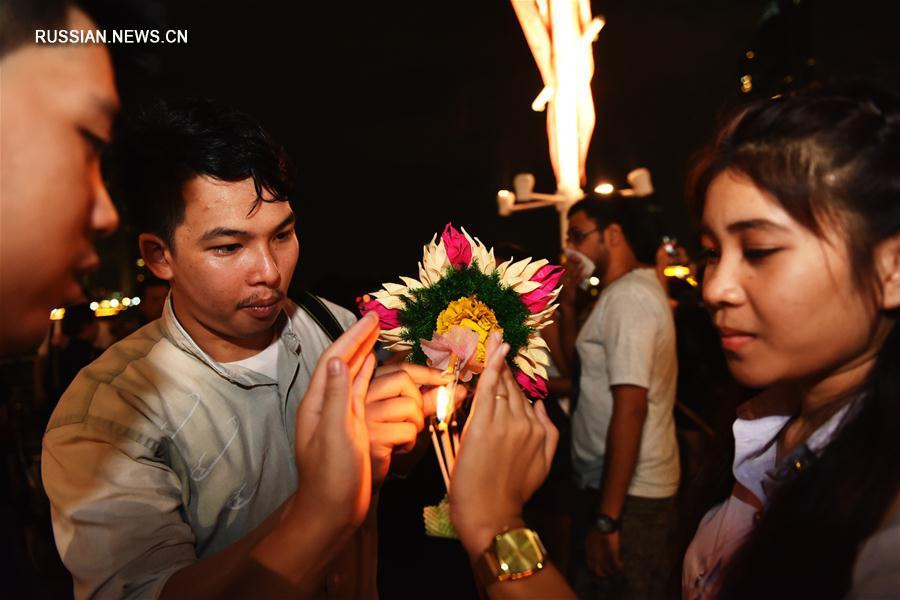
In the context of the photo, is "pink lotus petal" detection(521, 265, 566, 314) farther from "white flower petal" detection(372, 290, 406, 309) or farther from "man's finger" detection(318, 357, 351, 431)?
"man's finger" detection(318, 357, 351, 431)

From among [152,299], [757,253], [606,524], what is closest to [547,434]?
[757,253]

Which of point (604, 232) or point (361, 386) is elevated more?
point (604, 232)

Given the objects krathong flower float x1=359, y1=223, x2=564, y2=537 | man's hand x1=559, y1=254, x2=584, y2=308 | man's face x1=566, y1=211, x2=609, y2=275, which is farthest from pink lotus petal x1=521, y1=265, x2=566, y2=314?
man's hand x1=559, y1=254, x2=584, y2=308

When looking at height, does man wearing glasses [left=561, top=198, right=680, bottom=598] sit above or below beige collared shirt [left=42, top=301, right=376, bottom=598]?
below

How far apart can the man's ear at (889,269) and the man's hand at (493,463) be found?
84 cm

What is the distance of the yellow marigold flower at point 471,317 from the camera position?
5.88ft

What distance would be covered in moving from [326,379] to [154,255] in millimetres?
1013

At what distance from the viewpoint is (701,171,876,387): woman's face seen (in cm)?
125

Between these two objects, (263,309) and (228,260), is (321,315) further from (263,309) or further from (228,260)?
(228,260)

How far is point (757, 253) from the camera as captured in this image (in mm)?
1330

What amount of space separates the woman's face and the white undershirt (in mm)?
1433

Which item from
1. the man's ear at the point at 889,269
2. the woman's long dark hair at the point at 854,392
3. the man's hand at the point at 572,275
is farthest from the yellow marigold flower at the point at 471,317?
the man's hand at the point at 572,275

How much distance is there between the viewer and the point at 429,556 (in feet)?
17.6

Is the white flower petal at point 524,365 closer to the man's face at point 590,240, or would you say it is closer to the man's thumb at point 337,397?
the man's thumb at point 337,397
